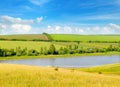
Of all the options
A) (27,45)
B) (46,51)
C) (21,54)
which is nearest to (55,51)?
(46,51)

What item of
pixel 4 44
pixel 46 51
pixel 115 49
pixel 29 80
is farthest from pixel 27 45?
pixel 29 80

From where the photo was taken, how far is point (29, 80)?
43.3ft

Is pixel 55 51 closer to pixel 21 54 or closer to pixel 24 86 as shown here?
pixel 21 54

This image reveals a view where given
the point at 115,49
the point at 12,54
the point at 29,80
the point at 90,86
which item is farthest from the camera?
the point at 115,49

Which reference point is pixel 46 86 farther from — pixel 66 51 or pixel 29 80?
pixel 66 51

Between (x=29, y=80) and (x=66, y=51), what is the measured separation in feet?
522

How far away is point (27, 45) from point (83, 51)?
43.2 metres

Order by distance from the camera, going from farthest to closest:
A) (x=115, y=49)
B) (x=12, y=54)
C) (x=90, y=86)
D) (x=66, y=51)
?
1. (x=115, y=49)
2. (x=66, y=51)
3. (x=12, y=54)
4. (x=90, y=86)

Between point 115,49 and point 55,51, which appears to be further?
point 115,49

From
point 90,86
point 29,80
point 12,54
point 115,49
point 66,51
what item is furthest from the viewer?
point 115,49

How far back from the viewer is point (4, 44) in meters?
194

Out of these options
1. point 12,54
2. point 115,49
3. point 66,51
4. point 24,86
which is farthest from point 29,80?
point 115,49

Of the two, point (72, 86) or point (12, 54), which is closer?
point (72, 86)

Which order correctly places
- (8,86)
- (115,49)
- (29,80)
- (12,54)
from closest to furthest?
(8,86) → (29,80) → (12,54) → (115,49)
